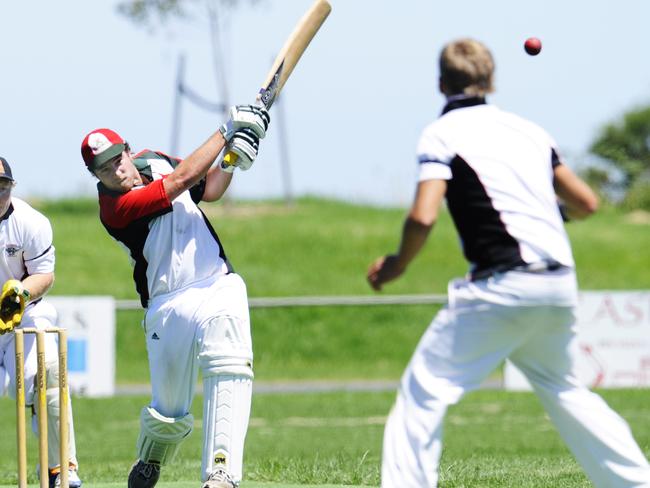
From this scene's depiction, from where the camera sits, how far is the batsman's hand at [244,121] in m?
6.45

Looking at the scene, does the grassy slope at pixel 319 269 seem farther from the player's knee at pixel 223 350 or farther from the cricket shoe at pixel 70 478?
the player's knee at pixel 223 350

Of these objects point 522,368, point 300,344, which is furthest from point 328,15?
point 300,344

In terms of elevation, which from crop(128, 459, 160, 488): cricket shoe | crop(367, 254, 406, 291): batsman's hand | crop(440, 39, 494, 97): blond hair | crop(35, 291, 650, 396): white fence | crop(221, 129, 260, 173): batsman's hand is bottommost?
crop(35, 291, 650, 396): white fence

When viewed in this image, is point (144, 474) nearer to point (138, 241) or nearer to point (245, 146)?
point (138, 241)

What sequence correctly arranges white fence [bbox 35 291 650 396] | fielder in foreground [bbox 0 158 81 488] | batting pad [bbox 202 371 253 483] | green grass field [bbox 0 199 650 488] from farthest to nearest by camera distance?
white fence [bbox 35 291 650 396] → green grass field [bbox 0 199 650 488] → fielder in foreground [bbox 0 158 81 488] → batting pad [bbox 202 371 253 483]

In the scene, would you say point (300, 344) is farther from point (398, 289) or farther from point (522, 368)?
point (522, 368)

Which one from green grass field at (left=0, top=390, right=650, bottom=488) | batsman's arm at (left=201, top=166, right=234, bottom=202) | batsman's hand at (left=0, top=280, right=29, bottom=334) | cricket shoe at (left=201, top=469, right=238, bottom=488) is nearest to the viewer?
cricket shoe at (left=201, top=469, right=238, bottom=488)

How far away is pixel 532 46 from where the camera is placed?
5863 mm

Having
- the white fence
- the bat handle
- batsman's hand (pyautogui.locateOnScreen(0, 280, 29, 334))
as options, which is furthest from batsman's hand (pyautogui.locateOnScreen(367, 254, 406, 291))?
the white fence

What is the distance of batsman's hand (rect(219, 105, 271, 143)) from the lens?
645 cm

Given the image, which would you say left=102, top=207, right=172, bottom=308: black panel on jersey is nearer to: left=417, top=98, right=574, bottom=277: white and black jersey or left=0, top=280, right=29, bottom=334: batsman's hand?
left=0, top=280, right=29, bottom=334: batsman's hand

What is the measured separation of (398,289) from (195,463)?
18.0m

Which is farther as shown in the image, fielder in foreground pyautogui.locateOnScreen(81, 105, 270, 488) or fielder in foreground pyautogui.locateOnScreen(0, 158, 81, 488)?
fielder in foreground pyautogui.locateOnScreen(0, 158, 81, 488)

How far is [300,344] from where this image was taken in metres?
24.8
